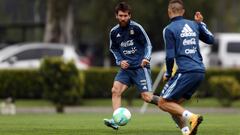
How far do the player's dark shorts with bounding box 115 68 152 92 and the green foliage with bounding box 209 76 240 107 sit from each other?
17.8 metres

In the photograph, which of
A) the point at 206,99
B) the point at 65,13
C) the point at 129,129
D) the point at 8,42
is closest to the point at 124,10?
the point at 129,129

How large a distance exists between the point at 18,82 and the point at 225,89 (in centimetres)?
801

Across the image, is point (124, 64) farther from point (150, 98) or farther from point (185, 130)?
point (185, 130)

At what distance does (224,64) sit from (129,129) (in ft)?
106

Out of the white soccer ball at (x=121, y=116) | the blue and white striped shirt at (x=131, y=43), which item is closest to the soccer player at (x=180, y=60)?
the white soccer ball at (x=121, y=116)

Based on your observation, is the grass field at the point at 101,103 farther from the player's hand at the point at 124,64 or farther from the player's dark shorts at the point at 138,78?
the player's hand at the point at 124,64

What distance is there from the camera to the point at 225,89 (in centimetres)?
3275

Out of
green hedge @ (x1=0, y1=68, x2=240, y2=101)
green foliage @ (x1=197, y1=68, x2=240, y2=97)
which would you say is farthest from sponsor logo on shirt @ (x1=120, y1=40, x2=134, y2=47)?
green foliage @ (x1=197, y1=68, x2=240, y2=97)

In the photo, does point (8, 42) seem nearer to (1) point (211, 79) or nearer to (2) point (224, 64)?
(2) point (224, 64)

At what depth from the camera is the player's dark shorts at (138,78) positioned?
49.8 feet

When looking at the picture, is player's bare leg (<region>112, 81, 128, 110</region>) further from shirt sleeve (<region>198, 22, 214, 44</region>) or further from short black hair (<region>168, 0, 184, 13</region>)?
short black hair (<region>168, 0, 184, 13</region>)

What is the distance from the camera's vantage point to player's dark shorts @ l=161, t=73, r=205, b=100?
12.7 meters

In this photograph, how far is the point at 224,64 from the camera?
47.4 m

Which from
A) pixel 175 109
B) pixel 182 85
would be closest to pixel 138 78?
pixel 175 109
